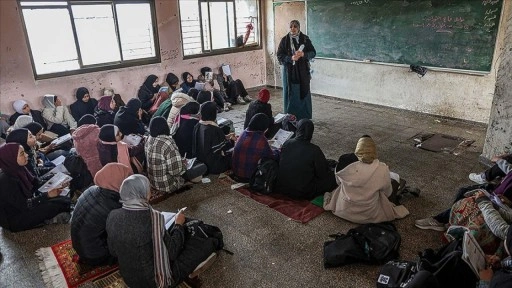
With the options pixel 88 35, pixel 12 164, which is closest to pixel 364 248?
pixel 12 164

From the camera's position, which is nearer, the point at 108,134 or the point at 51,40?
the point at 108,134

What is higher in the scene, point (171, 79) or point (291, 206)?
point (171, 79)

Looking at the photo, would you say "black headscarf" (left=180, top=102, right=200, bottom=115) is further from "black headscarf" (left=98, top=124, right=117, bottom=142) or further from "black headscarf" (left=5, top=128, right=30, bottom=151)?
"black headscarf" (left=5, top=128, right=30, bottom=151)

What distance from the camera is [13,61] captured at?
18.4ft

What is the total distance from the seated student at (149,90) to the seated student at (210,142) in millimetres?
2772

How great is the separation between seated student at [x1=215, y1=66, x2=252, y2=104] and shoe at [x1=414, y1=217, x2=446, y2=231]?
206 inches

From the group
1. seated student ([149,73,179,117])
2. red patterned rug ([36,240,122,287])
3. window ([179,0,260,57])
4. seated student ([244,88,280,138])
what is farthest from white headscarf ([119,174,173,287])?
window ([179,0,260,57])

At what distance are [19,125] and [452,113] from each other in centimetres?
665

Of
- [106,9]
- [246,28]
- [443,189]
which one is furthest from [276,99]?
[443,189]

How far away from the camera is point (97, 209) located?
2.61 meters

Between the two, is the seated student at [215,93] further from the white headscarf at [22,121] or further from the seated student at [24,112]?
the white headscarf at [22,121]

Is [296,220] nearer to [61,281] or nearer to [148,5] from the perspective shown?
[61,281]

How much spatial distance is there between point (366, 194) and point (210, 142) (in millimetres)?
1896

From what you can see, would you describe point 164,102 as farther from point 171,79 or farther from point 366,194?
point 366,194
